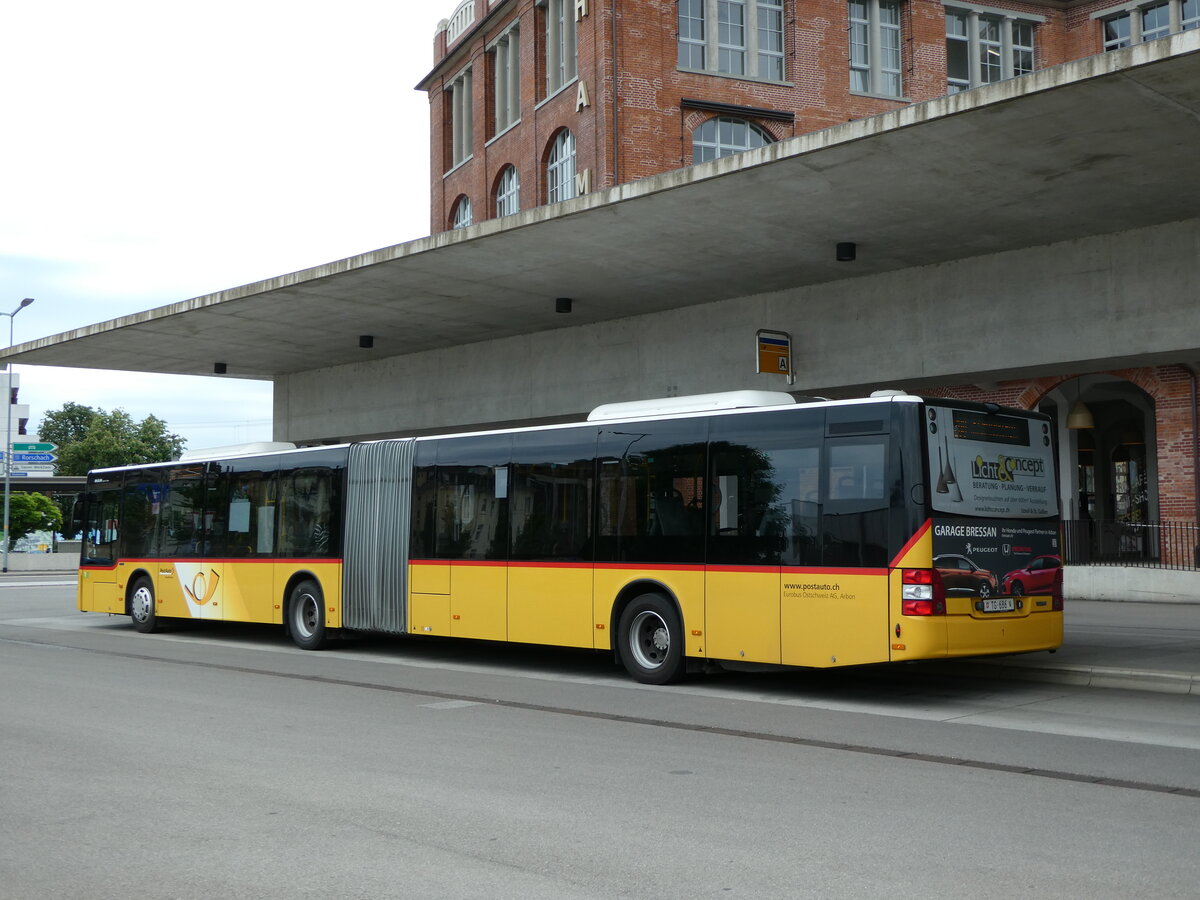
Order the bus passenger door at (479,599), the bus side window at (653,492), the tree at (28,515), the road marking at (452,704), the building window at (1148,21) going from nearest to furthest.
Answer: the road marking at (452,704)
the bus side window at (653,492)
the bus passenger door at (479,599)
the building window at (1148,21)
the tree at (28,515)

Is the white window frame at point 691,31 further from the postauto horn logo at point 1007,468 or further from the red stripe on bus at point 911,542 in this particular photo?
the red stripe on bus at point 911,542

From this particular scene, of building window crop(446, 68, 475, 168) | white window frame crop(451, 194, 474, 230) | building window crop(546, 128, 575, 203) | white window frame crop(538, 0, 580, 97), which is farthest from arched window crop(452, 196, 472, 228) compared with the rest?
white window frame crop(538, 0, 580, 97)

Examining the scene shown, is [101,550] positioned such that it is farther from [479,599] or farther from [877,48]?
[877,48]

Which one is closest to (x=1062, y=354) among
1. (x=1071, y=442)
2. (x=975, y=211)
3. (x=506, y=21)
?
(x=975, y=211)

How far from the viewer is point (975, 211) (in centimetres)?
1516

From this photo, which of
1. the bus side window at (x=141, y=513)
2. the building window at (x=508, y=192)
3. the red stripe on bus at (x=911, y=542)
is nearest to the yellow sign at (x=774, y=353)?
the red stripe on bus at (x=911, y=542)

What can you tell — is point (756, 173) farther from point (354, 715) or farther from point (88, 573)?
point (88, 573)

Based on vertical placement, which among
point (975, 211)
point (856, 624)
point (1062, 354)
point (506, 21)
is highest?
point (506, 21)

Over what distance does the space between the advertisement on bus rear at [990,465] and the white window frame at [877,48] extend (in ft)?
92.3

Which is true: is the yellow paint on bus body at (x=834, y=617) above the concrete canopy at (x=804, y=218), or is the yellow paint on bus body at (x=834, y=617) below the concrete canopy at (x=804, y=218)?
below

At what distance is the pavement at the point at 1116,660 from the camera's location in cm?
1258

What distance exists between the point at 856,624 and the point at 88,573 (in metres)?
15.9

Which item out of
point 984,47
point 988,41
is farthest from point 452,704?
point 988,41

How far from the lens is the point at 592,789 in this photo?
300 inches
